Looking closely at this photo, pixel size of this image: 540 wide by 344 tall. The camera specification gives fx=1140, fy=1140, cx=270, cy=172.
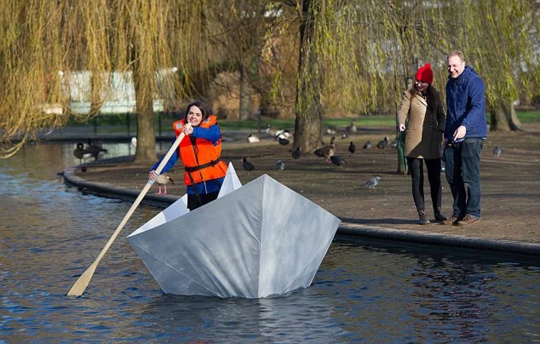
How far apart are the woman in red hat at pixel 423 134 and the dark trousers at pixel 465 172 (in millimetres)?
235

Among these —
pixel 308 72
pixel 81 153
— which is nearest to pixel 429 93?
pixel 308 72

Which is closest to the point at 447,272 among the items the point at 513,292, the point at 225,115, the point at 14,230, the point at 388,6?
the point at 513,292

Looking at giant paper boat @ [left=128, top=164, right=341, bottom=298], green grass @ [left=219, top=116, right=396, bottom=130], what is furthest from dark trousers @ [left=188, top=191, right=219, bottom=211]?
green grass @ [left=219, top=116, right=396, bottom=130]

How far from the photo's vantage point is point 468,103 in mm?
12766

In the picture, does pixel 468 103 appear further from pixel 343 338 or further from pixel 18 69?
pixel 18 69

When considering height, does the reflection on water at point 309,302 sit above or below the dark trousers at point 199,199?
below

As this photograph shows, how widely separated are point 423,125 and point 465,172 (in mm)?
832

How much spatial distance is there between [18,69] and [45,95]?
717 millimetres

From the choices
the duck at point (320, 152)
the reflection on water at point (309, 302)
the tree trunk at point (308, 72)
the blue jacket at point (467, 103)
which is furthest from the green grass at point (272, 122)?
the reflection on water at point (309, 302)

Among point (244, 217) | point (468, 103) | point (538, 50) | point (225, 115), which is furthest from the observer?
point (225, 115)

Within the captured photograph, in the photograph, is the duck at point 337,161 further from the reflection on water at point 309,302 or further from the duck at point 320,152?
the reflection on water at point 309,302

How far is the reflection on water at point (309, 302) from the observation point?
827cm

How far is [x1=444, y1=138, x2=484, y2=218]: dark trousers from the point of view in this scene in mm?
12773

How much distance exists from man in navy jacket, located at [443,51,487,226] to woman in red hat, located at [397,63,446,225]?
222mm
